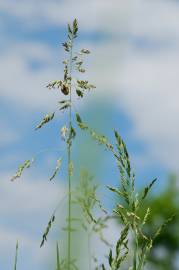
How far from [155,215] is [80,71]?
40691 millimetres

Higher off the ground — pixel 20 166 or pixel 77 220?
pixel 20 166

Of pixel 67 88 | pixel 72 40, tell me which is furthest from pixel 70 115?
pixel 72 40

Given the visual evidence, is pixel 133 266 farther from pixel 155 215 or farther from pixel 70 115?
pixel 155 215

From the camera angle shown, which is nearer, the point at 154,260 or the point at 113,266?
the point at 113,266

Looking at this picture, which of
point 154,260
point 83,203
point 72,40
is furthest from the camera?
point 154,260

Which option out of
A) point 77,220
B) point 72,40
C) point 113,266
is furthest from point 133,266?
point 72,40

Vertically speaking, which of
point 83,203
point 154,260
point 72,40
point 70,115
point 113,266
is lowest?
point 113,266

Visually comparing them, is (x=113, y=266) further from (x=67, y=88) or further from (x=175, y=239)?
(x=175, y=239)

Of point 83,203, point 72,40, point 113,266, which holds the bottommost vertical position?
point 113,266

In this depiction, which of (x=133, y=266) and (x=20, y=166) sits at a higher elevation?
(x=20, y=166)

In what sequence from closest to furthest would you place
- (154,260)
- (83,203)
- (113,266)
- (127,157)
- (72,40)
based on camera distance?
(113,266) → (127,157) → (83,203) → (72,40) → (154,260)

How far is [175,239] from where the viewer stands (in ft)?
145

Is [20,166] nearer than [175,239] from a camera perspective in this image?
Yes

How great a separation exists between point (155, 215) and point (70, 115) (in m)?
40.7
